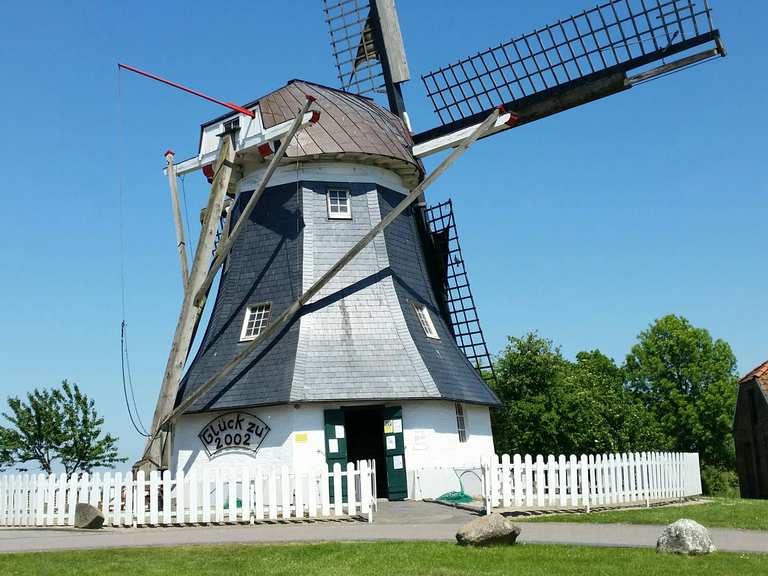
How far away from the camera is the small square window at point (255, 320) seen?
20938 mm

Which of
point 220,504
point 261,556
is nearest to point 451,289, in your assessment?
point 220,504

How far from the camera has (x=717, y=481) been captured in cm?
4884

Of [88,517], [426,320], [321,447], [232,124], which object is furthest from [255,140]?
[88,517]

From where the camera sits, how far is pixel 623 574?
30.0ft

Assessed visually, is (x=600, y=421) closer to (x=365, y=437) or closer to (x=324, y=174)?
(x=365, y=437)

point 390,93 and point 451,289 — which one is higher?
point 390,93

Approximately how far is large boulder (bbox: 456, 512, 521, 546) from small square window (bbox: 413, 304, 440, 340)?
10.4 metres

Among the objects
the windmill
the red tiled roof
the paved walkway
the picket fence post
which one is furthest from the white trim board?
the red tiled roof

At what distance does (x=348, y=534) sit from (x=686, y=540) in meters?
4.95

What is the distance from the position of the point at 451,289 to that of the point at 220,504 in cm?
1071

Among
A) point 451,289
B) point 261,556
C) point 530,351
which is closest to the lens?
point 261,556

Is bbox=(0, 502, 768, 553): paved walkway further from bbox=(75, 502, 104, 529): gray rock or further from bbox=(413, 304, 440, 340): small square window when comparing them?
bbox=(413, 304, 440, 340): small square window

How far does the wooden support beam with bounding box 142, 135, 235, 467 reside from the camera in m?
19.3

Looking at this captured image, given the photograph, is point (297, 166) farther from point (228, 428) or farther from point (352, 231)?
point (228, 428)
